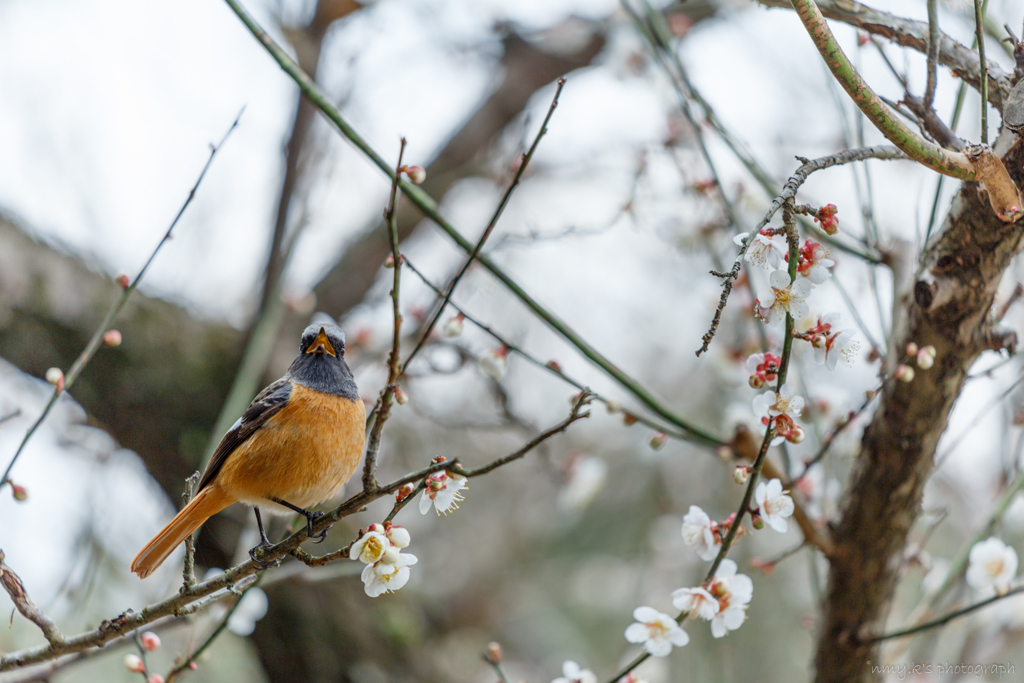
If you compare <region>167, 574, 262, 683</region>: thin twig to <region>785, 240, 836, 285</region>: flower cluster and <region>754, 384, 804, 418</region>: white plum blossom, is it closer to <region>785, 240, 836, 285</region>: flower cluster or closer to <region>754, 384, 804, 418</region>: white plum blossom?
<region>754, 384, 804, 418</region>: white plum blossom

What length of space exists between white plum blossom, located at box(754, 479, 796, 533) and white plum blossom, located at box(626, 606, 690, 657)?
33 centimetres

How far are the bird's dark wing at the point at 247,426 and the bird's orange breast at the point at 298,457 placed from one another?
31 mm

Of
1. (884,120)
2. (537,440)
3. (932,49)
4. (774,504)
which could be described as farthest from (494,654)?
(932,49)

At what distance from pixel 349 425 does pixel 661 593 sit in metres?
4.23

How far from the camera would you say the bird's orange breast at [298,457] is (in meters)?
1.78

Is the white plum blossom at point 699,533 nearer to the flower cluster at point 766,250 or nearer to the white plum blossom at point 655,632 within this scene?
the white plum blossom at point 655,632

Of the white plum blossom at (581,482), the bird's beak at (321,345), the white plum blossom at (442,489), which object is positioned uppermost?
the white plum blossom at (581,482)

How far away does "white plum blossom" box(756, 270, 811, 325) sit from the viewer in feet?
4.63

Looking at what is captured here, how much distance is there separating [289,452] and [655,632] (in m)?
1.00

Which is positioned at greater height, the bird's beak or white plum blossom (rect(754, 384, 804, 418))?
the bird's beak

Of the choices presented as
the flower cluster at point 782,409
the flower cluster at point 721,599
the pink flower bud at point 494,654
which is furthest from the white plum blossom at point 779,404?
the pink flower bud at point 494,654

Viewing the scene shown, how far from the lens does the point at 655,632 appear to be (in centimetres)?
176
